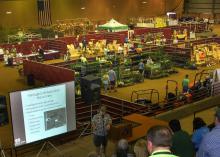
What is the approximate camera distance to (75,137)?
38.5ft

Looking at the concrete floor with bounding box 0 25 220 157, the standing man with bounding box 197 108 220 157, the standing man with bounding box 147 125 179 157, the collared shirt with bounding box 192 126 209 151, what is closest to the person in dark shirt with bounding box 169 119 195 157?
the collared shirt with bounding box 192 126 209 151

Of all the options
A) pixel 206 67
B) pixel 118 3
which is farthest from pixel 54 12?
pixel 206 67

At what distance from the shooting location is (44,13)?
37062 millimetres

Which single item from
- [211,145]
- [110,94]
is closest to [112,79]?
[110,94]

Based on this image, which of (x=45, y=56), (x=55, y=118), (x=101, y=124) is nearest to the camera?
(x=55, y=118)

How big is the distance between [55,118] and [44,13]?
30125 millimetres

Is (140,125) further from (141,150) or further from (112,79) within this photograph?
(112,79)

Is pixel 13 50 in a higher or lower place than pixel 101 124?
higher

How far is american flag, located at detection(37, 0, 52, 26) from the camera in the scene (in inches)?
1441

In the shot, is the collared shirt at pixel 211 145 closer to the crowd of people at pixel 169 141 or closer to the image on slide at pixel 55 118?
the crowd of people at pixel 169 141

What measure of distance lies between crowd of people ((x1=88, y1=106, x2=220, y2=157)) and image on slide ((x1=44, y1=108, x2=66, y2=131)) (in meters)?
0.88

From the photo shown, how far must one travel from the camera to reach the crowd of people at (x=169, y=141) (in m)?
3.16

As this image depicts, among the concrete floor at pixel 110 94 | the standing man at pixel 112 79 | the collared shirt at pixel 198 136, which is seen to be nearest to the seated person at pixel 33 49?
the concrete floor at pixel 110 94

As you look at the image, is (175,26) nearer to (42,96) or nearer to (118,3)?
(118,3)
